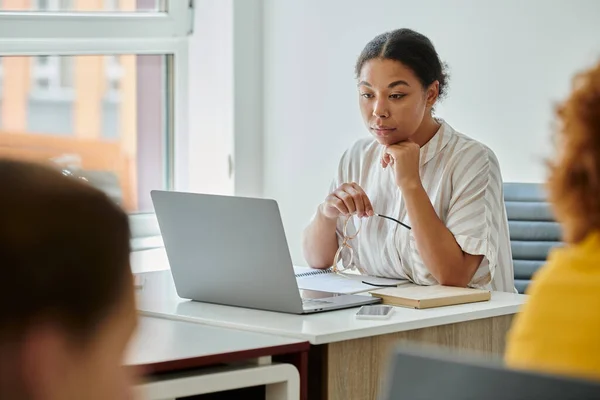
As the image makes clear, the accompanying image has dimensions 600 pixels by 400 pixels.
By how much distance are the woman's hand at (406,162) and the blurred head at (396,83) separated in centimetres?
6

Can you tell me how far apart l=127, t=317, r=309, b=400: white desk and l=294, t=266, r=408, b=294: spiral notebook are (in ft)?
1.44

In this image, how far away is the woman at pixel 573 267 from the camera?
3.40ft

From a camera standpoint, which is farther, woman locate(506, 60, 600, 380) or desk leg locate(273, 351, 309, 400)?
desk leg locate(273, 351, 309, 400)

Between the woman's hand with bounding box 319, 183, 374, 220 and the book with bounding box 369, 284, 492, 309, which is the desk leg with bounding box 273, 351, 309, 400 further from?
the woman's hand with bounding box 319, 183, 374, 220

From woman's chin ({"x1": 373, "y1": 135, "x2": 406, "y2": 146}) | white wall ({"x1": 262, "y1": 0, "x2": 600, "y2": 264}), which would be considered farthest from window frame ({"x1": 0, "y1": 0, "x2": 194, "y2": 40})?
woman's chin ({"x1": 373, "y1": 135, "x2": 406, "y2": 146})

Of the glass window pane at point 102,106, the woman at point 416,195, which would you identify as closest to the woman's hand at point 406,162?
the woman at point 416,195

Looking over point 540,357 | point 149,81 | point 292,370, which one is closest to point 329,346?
point 292,370

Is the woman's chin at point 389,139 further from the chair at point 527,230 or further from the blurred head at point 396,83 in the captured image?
the chair at point 527,230

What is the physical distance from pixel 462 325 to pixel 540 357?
119 cm

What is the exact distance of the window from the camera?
3.71 meters

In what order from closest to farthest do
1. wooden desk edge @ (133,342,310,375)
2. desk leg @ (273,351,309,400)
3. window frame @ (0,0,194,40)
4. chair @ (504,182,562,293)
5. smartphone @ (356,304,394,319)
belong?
wooden desk edge @ (133,342,310,375) → desk leg @ (273,351,309,400) → smartphone @ (356,304,394,319) → chair @ (504,182,562,293) → window frame @ (0,0,194,40)

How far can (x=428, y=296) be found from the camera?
2.31 m

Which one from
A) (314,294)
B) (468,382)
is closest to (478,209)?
(314,294)

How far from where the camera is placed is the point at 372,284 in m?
2.52
